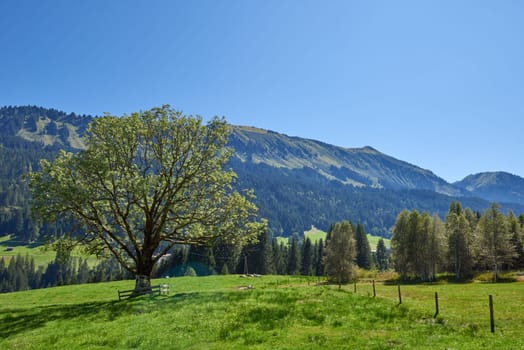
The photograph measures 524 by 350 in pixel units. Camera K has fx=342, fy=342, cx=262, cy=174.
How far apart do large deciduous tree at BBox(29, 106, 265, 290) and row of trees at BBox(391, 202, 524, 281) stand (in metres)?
61.1

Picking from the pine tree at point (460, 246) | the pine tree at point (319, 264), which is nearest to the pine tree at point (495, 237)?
the pine tree at point (460, 246)

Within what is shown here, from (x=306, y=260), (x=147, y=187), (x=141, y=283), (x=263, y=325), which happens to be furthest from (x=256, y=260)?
(x=263, y=325)

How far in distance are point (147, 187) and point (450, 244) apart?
82953 millimetres

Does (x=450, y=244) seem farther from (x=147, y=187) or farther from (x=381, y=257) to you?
(x=381, y=257)

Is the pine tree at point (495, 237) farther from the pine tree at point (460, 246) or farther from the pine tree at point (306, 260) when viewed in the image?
the pine tree at point (306, 260)

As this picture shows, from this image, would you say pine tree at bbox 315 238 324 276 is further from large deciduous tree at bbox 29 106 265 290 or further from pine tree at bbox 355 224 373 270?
large deciduous tree at bbox 29 106 265 290

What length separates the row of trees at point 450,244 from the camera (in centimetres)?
7856

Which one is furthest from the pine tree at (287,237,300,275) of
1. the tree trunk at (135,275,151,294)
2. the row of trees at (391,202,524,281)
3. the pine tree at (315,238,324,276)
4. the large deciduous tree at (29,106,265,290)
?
the tree trunk at (135,275,151,294)

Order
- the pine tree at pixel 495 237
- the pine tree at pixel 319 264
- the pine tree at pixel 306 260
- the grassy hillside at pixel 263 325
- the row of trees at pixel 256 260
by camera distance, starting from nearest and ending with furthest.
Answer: the grassy hillside at pixel 263 325, the pine tree at pixel 495 237, the row of trees at pixel 256 260, the pine tree at pixel 319 264, the pine tree at pixel 306 260

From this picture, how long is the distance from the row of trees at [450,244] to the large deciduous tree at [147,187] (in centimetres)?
→ 6110

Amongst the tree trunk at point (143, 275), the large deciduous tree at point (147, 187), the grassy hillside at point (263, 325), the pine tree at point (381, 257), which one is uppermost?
the large deciduous tree at point (147, 187)

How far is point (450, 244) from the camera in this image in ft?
288

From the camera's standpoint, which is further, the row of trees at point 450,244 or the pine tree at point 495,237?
the row of trees at point 450,244

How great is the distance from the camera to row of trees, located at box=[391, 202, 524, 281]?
7856cm
